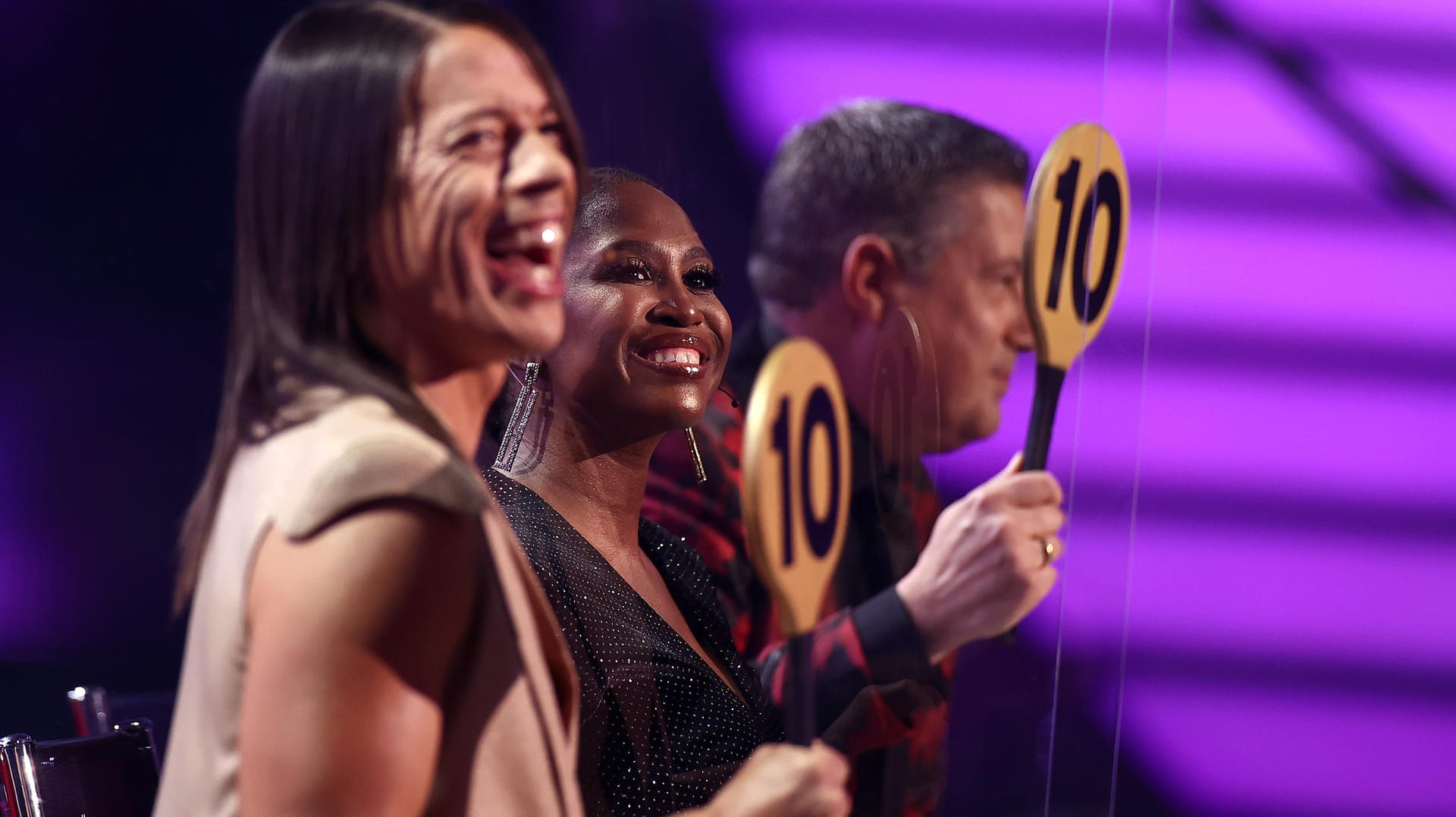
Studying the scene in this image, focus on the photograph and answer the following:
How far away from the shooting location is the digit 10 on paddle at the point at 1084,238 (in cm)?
85

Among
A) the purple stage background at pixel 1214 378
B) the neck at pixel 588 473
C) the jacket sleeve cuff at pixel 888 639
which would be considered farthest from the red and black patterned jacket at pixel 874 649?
the purple stage background at pixel 1214 378

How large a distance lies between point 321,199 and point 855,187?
0.28 m

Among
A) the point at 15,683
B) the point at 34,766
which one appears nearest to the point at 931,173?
the point at 34,766

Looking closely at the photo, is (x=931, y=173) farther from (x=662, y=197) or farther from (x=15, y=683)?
(x=15, y=683)

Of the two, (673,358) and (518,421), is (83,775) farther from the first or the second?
(673,358)

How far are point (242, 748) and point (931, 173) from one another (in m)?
0.46

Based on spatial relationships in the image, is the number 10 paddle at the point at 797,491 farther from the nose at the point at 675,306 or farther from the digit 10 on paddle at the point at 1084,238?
the nose at the point at 675,306

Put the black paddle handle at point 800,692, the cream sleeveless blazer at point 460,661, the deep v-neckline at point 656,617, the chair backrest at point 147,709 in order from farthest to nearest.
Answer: the chair backrest at point 147,709
the deep v-neckline at point 656,617
the black paddle handle at point 800,692
the cream sleeveless blazer at point 460,661

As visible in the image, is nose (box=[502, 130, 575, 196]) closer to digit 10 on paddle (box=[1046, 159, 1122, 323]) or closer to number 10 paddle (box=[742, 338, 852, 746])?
number 10 paddle (box=[742, 338, 852, 746])

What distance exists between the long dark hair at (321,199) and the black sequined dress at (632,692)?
432 mm

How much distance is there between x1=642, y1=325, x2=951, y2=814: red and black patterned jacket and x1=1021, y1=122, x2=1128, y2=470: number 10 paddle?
0.09m

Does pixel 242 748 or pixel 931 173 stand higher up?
pixel 931 173

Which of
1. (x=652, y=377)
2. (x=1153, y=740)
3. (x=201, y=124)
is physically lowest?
(x=1153, y=740)

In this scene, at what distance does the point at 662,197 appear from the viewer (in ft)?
3.68
